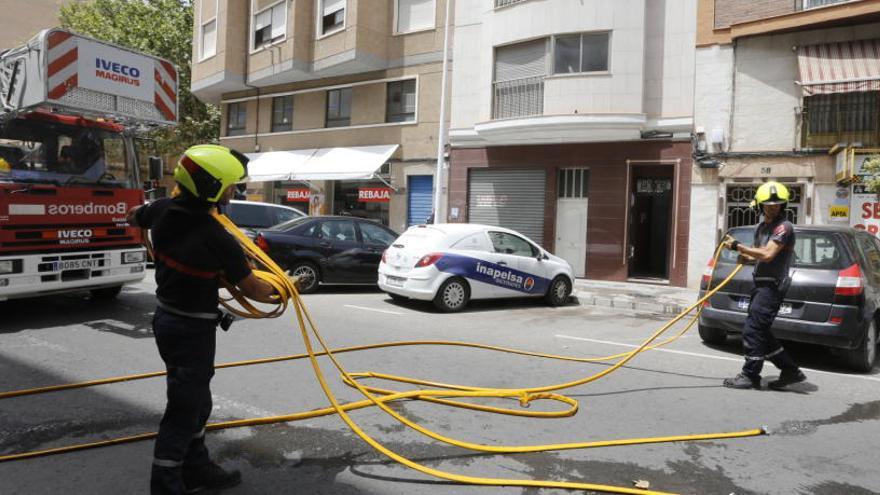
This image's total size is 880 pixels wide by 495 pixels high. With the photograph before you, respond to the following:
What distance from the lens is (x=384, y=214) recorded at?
20562 mm

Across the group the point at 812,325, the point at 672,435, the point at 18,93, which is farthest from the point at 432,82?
the point at 672,435

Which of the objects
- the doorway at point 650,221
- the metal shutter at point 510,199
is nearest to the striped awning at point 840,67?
the doorway at point 650,221

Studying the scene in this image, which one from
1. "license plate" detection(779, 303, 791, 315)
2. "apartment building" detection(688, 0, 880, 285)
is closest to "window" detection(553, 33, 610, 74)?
"apartment building" detection(688, 0, 880, 285)

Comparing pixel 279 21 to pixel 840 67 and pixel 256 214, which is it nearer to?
pixel 256 214

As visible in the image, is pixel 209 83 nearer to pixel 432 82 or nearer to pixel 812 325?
pixel 432 82

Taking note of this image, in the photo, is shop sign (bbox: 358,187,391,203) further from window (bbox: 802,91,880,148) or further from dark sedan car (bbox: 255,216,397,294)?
window (bbox: 802,91,880,148)

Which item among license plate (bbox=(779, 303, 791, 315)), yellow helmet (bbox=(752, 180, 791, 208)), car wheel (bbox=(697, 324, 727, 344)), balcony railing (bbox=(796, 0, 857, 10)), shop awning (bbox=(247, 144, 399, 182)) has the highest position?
balcony railing (bbox=(796, 0, 857, 10))

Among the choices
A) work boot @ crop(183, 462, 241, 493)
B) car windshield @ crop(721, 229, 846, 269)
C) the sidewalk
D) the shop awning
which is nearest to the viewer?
work boot @ crop(183, 462, 241, 493)

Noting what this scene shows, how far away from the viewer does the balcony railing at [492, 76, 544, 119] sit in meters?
16.0

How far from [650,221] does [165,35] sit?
24.1m

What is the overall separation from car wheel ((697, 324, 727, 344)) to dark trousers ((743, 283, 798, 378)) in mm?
2205

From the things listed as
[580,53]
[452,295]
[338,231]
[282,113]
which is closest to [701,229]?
[580,53]

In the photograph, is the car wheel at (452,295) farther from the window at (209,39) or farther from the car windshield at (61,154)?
the window at (209,39)

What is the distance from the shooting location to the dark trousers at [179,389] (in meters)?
2.88
